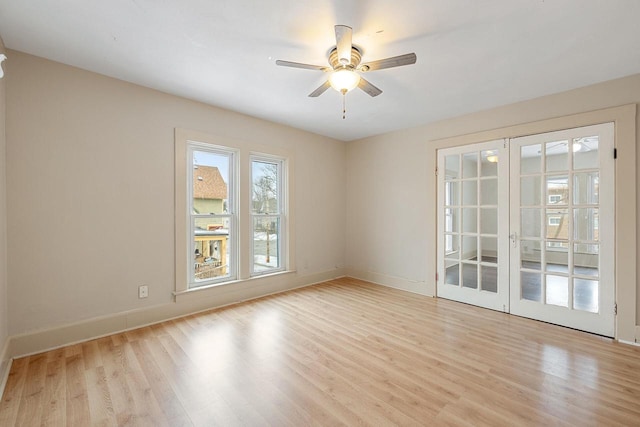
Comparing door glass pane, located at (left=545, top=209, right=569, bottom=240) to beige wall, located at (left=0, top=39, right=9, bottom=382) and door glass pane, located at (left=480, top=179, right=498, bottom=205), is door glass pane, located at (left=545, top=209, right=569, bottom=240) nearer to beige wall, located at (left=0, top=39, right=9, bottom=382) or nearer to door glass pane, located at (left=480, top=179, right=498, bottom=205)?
door glass pane, located at (left=480, top=179, right=498, bottom=205)

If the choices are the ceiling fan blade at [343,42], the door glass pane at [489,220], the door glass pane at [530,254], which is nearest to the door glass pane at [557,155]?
the door glass pane at [489,220]

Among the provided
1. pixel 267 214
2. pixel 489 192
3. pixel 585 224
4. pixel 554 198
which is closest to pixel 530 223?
pixel 554 198

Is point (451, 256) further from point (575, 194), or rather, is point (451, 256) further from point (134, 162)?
point (134, 162)

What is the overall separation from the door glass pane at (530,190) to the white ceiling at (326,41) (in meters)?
0.96

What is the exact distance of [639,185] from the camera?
2.71m

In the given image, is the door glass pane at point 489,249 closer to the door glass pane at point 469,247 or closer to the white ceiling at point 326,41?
the door glass pane at point 469,247

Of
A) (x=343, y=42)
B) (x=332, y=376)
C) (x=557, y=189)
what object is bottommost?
(x=332, y=376)

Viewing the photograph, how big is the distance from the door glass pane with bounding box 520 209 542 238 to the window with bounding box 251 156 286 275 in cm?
327

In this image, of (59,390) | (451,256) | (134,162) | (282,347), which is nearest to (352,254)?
(451,256)

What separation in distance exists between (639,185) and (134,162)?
202 inches

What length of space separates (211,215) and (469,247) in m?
3.53

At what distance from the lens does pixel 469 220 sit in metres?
3.84

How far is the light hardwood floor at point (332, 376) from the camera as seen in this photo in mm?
1767

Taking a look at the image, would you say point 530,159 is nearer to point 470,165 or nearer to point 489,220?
point 470,165
